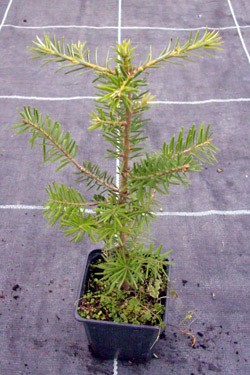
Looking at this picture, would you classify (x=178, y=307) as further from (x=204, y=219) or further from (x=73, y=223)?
(x=73, y=223)

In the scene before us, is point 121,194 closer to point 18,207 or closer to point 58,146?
point 58,146

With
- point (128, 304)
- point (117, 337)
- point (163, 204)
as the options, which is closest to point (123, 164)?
point (128, 304)

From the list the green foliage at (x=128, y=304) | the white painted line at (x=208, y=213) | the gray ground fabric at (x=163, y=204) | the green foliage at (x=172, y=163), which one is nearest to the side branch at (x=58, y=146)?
the green foliage at (x=172, y=163)

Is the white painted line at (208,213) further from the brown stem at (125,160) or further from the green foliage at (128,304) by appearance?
the brown stem at (125,160)

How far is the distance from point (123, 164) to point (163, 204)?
3.61 feet

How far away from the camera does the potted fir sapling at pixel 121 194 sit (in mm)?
850

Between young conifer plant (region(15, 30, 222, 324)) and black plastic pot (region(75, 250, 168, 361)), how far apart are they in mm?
37

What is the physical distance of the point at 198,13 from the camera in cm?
349

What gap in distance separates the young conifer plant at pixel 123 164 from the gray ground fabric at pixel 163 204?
399 millimetres

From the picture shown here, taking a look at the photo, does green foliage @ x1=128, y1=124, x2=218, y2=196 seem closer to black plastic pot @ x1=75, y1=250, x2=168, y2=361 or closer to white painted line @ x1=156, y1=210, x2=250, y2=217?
black plastic pot @ x1=75, y1=250, x2=168, y2=361

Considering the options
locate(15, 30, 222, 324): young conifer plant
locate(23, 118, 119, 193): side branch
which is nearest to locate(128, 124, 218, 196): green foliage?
locate(15, 30, 222, 324): young conifer plant

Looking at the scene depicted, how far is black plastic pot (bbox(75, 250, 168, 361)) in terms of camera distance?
1.32 meters

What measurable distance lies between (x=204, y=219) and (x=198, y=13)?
228cm

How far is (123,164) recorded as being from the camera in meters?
1.07
